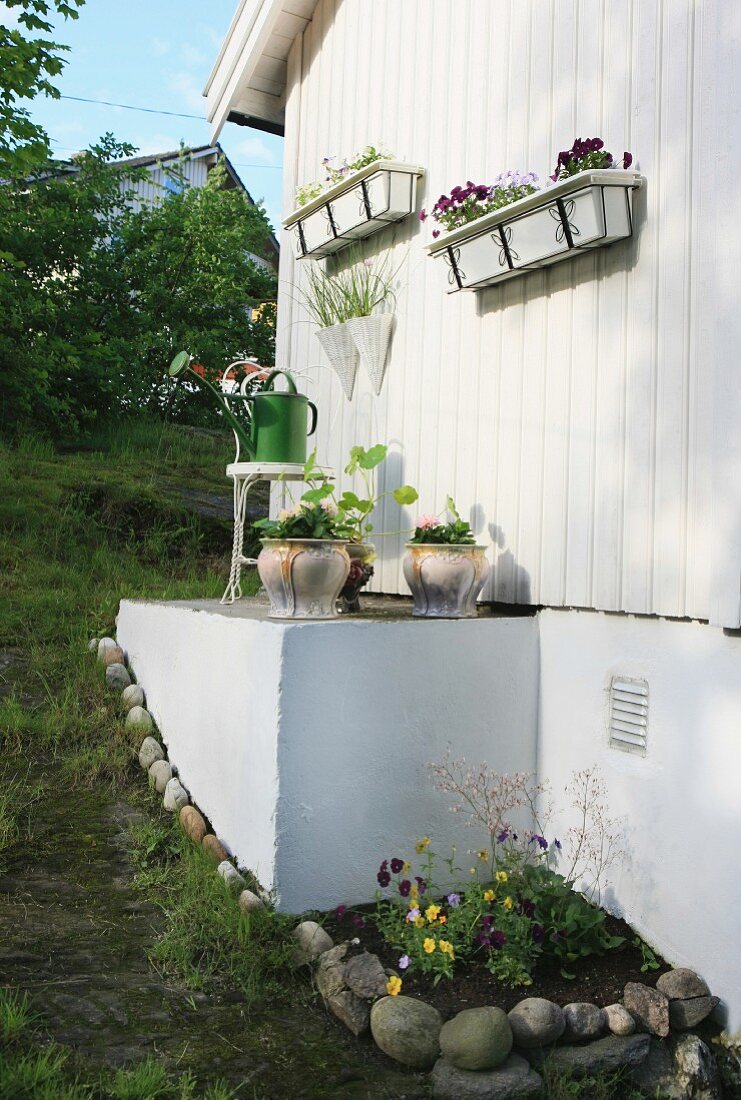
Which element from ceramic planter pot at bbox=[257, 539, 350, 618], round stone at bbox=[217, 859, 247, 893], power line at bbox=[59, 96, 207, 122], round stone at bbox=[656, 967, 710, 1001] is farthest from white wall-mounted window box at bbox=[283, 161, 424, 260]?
power line at bbox=[59, 96, 207, 122]

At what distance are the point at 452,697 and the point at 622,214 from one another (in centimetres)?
170

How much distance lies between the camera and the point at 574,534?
335 centimetres

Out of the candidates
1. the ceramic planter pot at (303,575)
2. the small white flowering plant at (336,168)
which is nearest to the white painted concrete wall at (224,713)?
the ceramic planter pot at (303,575)

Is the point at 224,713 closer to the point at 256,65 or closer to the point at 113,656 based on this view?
the point at 113,656

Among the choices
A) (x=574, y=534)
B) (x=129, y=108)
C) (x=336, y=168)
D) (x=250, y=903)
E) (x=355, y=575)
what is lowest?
(x=250, y=903)

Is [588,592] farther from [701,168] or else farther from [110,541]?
[110,541]

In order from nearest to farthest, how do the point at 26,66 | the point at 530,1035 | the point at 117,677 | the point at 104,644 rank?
the point at 530,1035 < the point at 117,677 < the point at 104,644 < the point at 26,66

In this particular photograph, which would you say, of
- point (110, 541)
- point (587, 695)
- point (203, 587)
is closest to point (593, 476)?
point (587, 695)

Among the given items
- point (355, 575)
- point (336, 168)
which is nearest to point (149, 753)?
point (355, 575)

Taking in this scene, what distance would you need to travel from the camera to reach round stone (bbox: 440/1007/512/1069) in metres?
2.40

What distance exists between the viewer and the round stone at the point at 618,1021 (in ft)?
8.41

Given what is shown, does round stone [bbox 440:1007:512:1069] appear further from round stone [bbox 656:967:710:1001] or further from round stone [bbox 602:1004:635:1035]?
round stone [bbox 656:967:710:1001]

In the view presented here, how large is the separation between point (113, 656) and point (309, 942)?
2.64m

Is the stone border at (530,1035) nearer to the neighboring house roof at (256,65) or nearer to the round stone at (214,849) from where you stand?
the round stone at (214,849)
